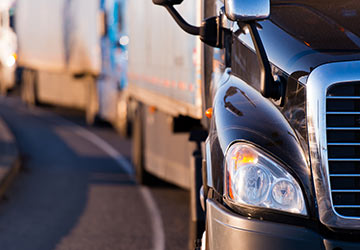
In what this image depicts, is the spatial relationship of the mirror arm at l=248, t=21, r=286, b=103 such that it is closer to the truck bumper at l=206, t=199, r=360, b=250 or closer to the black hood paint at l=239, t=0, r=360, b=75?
the black hood paint at l=239, t=0, r=360, b=75

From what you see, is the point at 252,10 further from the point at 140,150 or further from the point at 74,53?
the point at 74,53

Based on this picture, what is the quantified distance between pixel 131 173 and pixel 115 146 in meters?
4.08

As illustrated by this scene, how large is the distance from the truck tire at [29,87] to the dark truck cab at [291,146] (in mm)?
24811

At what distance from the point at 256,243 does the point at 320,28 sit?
54.5 inches

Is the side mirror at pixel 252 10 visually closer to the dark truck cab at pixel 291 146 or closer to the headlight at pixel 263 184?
the dark truck cab at pixel 291 146

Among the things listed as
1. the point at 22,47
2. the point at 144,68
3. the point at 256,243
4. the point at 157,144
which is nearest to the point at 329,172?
the point at 256,243

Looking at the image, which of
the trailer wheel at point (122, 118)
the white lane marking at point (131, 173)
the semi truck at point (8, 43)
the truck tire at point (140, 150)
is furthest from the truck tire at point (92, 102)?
the semi truck at point (8, 43)

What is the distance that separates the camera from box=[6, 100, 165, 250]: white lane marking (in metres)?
9.13

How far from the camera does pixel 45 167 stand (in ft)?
49.0

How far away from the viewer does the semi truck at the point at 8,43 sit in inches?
1251

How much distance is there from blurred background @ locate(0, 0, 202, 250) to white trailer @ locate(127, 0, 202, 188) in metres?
0.01

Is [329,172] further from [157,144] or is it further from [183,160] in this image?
[157,144]

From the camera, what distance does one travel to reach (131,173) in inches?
554

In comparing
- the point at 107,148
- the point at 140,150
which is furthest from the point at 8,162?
the point at 107,148
